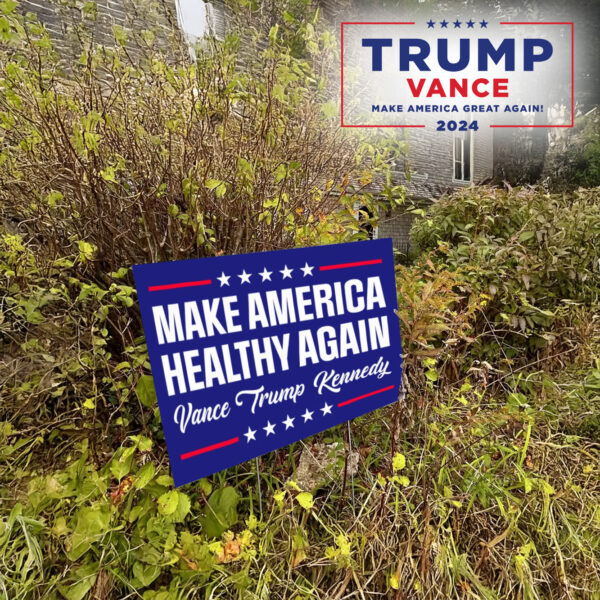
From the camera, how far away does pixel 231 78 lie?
212 centimetres

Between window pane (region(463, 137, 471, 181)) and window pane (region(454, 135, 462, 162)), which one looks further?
window pane (region(463, 137, 471, 181))

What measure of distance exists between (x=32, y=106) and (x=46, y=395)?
137 cm

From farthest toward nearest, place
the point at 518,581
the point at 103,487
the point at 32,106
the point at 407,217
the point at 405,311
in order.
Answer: the point at 407,217
the point at 405,311
the point at 32,106
the point at 518,581
the point at 103,487

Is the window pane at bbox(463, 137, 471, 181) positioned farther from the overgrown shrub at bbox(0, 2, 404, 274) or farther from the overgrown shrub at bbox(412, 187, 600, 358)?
the overgrown shrub at bbox(0, 2, 404, 274)

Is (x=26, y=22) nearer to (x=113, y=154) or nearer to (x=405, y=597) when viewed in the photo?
(x=113, y=154)

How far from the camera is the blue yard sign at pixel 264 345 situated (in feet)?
4.91

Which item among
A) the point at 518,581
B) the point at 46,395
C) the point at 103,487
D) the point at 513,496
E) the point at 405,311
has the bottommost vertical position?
the point at 518,581

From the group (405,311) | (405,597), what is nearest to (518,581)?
(405,597)

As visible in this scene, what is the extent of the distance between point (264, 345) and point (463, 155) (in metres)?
14.8

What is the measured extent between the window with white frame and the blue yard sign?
1357 centimetres

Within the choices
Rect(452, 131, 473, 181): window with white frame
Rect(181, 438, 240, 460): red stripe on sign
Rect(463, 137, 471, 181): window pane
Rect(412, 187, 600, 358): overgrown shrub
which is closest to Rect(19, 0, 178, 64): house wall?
Rect(181, 438, 240, 460): red stripe on sign

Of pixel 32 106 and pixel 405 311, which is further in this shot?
pixel 405 311

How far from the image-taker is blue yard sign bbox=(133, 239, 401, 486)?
150 centimetres

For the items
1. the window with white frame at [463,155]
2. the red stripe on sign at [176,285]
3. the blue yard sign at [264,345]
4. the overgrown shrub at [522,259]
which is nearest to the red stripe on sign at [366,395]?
the blue yard sign at [264,345]
